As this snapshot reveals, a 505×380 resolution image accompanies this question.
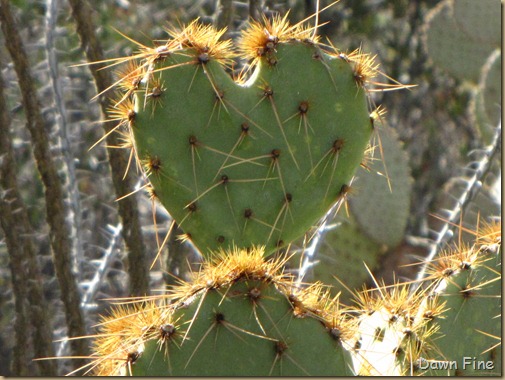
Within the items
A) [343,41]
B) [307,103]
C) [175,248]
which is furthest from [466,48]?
[307,103]

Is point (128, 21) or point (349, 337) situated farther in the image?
point (128, 21)

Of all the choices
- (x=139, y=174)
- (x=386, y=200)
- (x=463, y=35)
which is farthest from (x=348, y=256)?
(x=139, y=174)

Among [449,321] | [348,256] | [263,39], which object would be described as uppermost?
[263,39]

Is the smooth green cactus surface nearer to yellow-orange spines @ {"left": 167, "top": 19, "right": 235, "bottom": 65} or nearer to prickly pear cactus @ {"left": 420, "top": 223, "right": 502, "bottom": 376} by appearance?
prickly pear cactus @ {"left": 420, "top": 223, "right": 502, "bottom": 376}

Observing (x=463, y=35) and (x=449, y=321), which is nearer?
(x=449, y=321)

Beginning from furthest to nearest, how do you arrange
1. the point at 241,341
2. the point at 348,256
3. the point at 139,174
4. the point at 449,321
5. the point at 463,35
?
the point at 463,35
the point at 348,256
the point at 139,174
the point at 449,321
the point at 241,341

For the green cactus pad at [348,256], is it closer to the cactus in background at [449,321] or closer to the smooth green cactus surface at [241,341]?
the cactus in background at [449,321]

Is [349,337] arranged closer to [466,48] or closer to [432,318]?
[432,318]

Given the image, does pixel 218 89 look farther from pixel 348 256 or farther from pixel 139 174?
pixel 348 256
